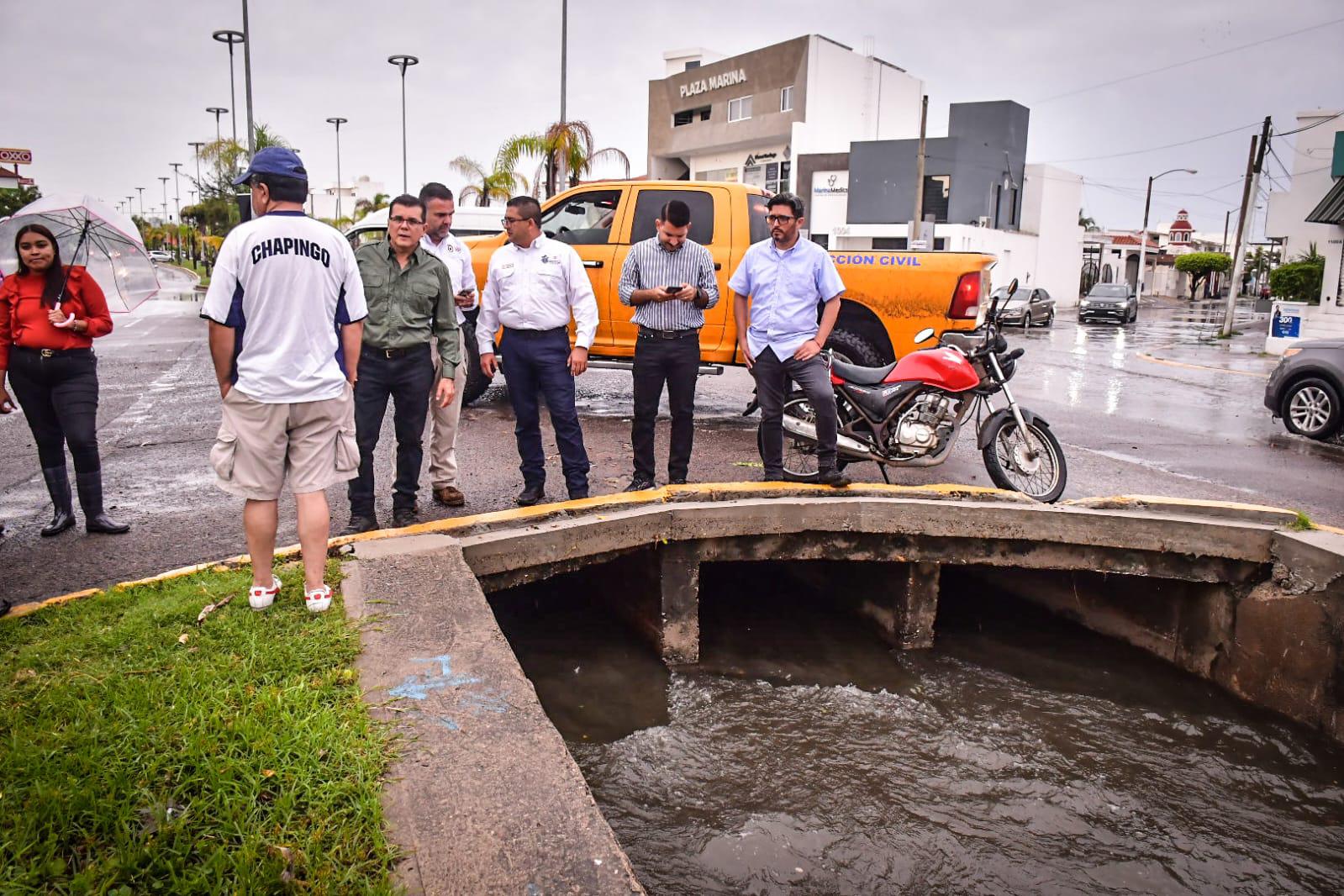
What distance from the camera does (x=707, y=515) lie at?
559cm

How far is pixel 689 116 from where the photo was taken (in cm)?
4988

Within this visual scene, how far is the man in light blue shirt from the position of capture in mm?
6062

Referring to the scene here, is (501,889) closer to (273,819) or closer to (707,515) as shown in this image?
(273,819)

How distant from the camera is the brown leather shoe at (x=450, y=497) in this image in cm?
621

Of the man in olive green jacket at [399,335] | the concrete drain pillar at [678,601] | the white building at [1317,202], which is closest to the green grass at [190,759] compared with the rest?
the man in olive green jacket at [399,335]

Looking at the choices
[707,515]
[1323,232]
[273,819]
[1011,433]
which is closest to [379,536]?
[707,515]

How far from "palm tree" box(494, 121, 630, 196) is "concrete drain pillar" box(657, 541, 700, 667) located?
78.7ft

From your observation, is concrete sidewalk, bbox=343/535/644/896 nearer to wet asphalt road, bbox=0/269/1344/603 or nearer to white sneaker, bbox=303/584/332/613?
white sneaker, bbox=303/584/332/613

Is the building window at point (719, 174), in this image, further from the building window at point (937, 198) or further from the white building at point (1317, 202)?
the white building at point (1317, 202)

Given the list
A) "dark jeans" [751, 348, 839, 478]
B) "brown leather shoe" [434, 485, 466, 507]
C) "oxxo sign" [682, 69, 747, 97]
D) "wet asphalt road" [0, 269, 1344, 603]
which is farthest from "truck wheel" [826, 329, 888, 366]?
"oxxo sign" [682, 69, 747, 97]

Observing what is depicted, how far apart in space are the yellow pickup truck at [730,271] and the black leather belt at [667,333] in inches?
97.2

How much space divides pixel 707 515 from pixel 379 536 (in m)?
1.81

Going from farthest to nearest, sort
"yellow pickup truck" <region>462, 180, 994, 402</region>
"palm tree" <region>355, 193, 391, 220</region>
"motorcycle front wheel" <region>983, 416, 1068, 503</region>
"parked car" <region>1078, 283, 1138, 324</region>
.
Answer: "palm tree" <region>355, 193, 391, 220</region> < "parked car" <region>1078, 283, 1138, 324</region> < "yellow pickup truck" <region>462, 180, 994, 402</region> < "motorcycle front wheel" <region>983, 416, 1068, 503</region>

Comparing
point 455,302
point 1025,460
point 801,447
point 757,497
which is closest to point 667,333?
point 757,497
